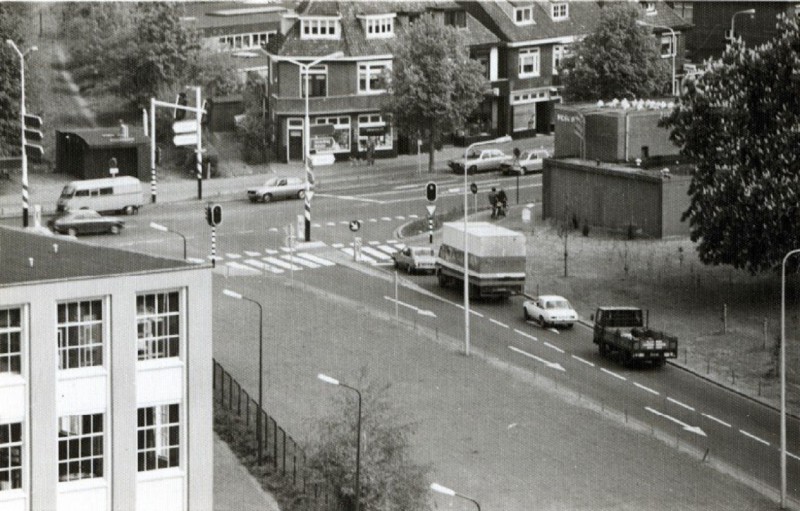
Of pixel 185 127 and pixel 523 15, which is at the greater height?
pixel 523 15

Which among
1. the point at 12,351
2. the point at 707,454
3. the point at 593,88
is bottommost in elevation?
the point at 707,454

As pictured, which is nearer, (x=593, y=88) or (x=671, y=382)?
(x=671, y=382)

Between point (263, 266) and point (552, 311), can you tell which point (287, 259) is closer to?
point (263, 266)

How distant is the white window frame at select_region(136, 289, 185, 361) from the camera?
65.9 metres

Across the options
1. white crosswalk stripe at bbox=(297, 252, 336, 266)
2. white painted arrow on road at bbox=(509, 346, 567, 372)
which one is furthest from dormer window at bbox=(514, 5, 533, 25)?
white painted arrow on road at bbox=(509, 346, 567, 372)

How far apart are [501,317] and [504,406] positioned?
12.9 meters

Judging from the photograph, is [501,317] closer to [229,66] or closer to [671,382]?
[671,382]

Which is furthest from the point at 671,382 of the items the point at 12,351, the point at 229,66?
the point at 229,66

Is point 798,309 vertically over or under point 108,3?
under

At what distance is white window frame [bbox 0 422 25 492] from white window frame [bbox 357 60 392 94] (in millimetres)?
73373

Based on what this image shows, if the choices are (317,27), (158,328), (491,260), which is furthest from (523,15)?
(158,328)

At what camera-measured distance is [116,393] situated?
65.1 m

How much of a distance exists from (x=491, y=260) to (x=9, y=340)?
36.7 meters

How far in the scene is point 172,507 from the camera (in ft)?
220
